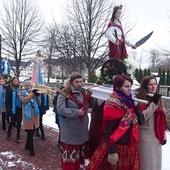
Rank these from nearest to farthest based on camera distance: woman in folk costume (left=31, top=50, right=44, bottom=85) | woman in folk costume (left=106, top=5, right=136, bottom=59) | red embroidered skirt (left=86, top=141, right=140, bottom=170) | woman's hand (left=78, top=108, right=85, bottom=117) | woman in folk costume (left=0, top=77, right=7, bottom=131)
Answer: red embroidered skirt (left=86, top=141, right=140, bottom=170), woman's hand (left=78, top=108, right=85, bottom=117), woman in folk costume (left=106, top=5, right=136, bottom=59), woman in folk costume (left=31, top=50, right=44, bottom=85), woman in folk costume (left=0, top=77, right=7, bottom=131)

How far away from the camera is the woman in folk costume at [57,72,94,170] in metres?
3.79

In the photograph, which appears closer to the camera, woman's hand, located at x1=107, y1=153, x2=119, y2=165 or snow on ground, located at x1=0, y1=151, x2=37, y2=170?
woman's hand, located at x1=107, y1=153, x2=119, y2=165

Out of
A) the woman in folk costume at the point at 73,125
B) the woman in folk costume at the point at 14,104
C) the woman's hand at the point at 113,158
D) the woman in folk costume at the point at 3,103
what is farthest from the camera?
the woman in folk costume at the point at 3,103

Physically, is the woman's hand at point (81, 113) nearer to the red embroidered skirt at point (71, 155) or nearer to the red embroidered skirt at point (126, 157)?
the red embroidered skirt at point (71, 155)

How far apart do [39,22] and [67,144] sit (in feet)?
56.1

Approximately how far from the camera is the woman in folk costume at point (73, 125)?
3.79 m

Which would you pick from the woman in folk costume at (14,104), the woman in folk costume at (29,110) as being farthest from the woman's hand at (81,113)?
the woman in folk costume at (14,104)

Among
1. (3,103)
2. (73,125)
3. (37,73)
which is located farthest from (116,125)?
(3,103)

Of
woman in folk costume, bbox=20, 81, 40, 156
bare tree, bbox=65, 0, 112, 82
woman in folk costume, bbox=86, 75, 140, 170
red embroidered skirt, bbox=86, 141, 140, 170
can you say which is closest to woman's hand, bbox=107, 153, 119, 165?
woman in folk costume, bbox=86, 75, 140, 170

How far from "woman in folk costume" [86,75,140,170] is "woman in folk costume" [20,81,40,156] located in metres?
2.93

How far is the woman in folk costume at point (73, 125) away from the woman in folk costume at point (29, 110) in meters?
1.98

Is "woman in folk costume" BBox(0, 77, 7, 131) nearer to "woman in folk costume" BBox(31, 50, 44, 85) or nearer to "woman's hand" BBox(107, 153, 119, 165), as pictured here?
"woman in folk costume" BBox(31, 50, 44, 85)

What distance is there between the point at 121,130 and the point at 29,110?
328cm

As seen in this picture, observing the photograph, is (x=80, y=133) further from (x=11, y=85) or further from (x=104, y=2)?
(x=104, y=2)
